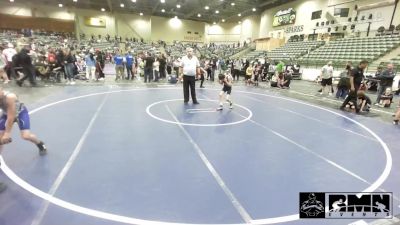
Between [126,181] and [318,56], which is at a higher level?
[318,56]

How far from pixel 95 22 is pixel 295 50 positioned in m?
34.7

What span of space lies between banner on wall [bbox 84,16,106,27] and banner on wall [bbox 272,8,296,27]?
29.6 m

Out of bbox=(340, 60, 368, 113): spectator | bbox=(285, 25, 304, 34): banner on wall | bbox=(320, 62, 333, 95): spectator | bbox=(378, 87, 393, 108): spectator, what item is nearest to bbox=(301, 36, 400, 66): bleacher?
Result: bbox=(285, 25, 304, 34): banner on wall

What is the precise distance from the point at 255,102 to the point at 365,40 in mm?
19039

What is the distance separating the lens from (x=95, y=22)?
4578 cm

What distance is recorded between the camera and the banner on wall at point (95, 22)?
45.3 m

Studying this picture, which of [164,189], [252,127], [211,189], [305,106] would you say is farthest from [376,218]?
[305,106]

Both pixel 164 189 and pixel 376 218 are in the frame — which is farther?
pixel 164 189

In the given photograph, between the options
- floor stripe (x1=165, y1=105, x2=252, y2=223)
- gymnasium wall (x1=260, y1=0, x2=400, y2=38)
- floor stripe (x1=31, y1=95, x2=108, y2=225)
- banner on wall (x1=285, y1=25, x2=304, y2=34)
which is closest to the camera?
floor stripe (x1=31, y1=95, x2=108, y2=225)

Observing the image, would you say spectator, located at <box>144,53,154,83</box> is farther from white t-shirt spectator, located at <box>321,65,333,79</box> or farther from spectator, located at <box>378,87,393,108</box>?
spectator, located at <box>378,87,393,108</box>

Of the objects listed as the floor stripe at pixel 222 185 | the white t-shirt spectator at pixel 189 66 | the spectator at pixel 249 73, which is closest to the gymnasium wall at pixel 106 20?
the spectator at pixel 249 73

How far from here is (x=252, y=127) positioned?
21.2 feet

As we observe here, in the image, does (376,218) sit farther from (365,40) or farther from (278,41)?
(278,41)

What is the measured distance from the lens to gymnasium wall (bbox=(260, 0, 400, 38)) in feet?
79.8
